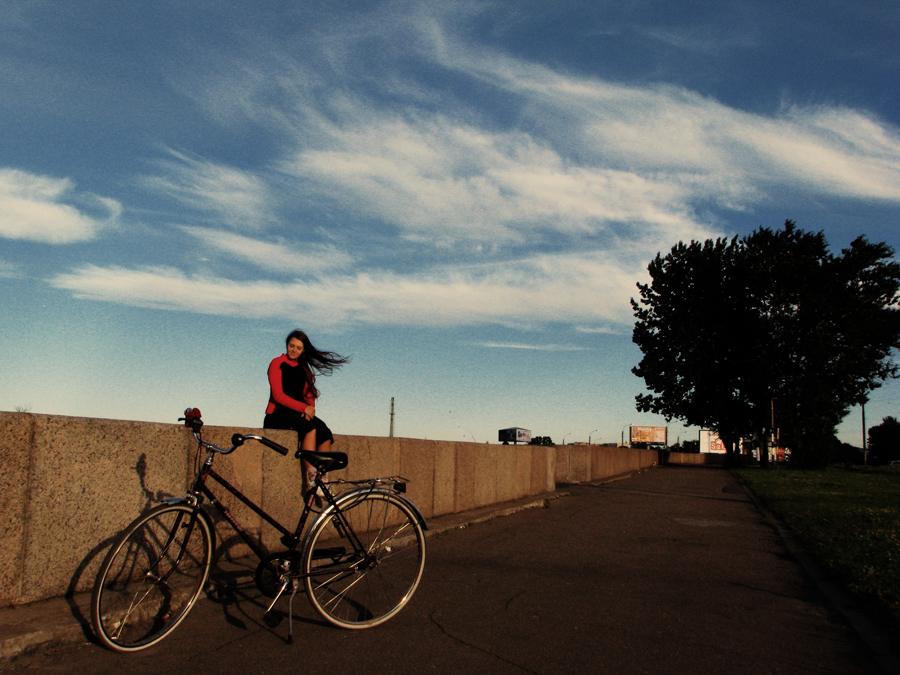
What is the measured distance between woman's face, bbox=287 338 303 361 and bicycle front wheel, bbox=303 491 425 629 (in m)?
2.24

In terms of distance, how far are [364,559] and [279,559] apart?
1.84ft

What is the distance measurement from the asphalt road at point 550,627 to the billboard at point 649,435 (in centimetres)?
10184

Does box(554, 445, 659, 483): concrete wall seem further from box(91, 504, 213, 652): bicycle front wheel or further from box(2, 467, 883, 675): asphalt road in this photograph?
box(91, 504, 213, 652): bicycle front wheel

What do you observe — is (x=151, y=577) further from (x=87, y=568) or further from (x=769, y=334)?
(x=769, y=334)

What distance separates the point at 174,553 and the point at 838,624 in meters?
4.21

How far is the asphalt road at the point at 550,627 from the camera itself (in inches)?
144

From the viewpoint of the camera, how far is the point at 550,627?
14.5 ft

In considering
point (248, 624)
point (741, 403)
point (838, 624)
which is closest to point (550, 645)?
point (248, 624)

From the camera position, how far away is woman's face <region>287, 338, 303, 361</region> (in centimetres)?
629

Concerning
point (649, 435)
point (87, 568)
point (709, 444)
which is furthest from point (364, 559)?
point (649, 435)

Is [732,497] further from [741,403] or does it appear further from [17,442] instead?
[741,403]

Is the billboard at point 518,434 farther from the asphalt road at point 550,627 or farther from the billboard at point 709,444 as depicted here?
the asphalt road at point 550,627

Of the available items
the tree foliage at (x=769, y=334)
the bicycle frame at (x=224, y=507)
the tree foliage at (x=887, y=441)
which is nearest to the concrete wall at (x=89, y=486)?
the bicycle frame at (x=224, y=507)

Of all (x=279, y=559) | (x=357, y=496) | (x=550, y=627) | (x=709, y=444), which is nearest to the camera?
(x=279, y=559)
